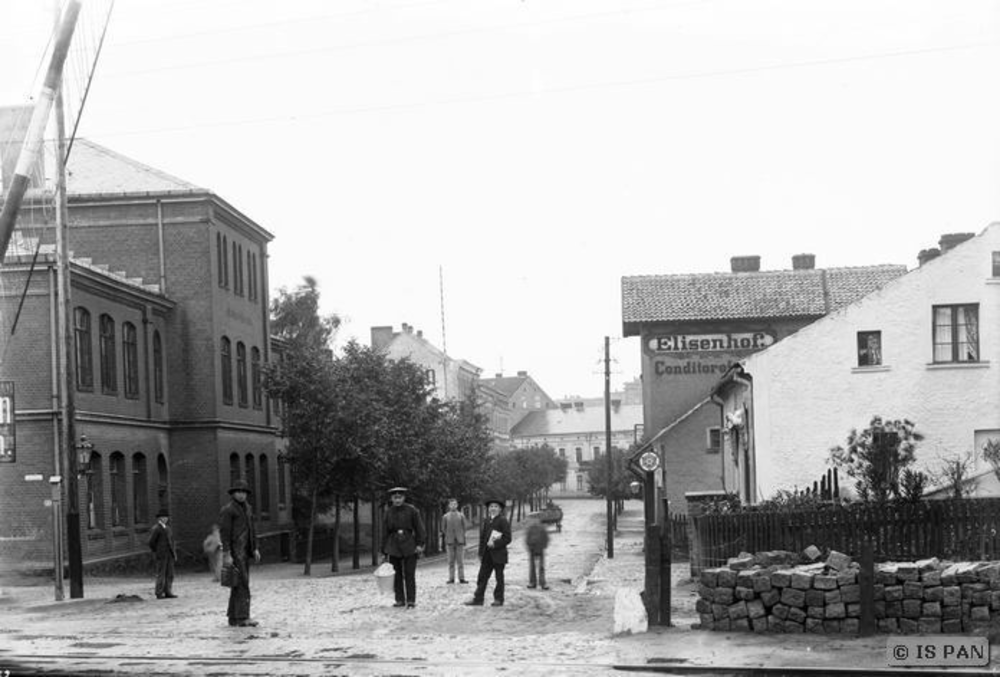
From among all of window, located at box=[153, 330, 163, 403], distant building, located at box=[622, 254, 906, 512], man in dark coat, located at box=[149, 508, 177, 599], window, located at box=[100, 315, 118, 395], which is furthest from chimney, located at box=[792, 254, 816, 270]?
man in dark coat, located at box=[149, 508, 177, 599]

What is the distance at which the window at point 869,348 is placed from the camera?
95.9ft

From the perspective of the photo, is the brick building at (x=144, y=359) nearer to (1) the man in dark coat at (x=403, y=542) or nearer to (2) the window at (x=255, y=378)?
(2) the window at (x=255, y=378)

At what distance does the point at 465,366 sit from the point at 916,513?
285ft

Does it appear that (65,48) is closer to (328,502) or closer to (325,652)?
(325,652)

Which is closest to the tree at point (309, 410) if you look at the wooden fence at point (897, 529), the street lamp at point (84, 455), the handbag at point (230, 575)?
the street lamp at point (84, 455)

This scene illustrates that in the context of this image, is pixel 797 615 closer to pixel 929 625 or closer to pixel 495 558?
pixel 929 625

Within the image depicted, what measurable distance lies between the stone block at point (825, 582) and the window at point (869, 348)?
16.8 m

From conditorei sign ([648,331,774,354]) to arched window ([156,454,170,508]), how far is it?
1809 cm

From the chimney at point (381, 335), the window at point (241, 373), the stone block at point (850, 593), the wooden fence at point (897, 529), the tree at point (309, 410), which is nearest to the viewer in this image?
the stone block at point (850, 593)

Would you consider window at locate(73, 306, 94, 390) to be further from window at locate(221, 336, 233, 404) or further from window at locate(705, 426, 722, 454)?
window at locate(705, 426, 722, 454)

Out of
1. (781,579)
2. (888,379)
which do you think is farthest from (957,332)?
(781,579)

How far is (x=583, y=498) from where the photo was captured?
4951 inches

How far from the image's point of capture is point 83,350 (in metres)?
33.1

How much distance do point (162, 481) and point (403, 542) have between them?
2336 cm
